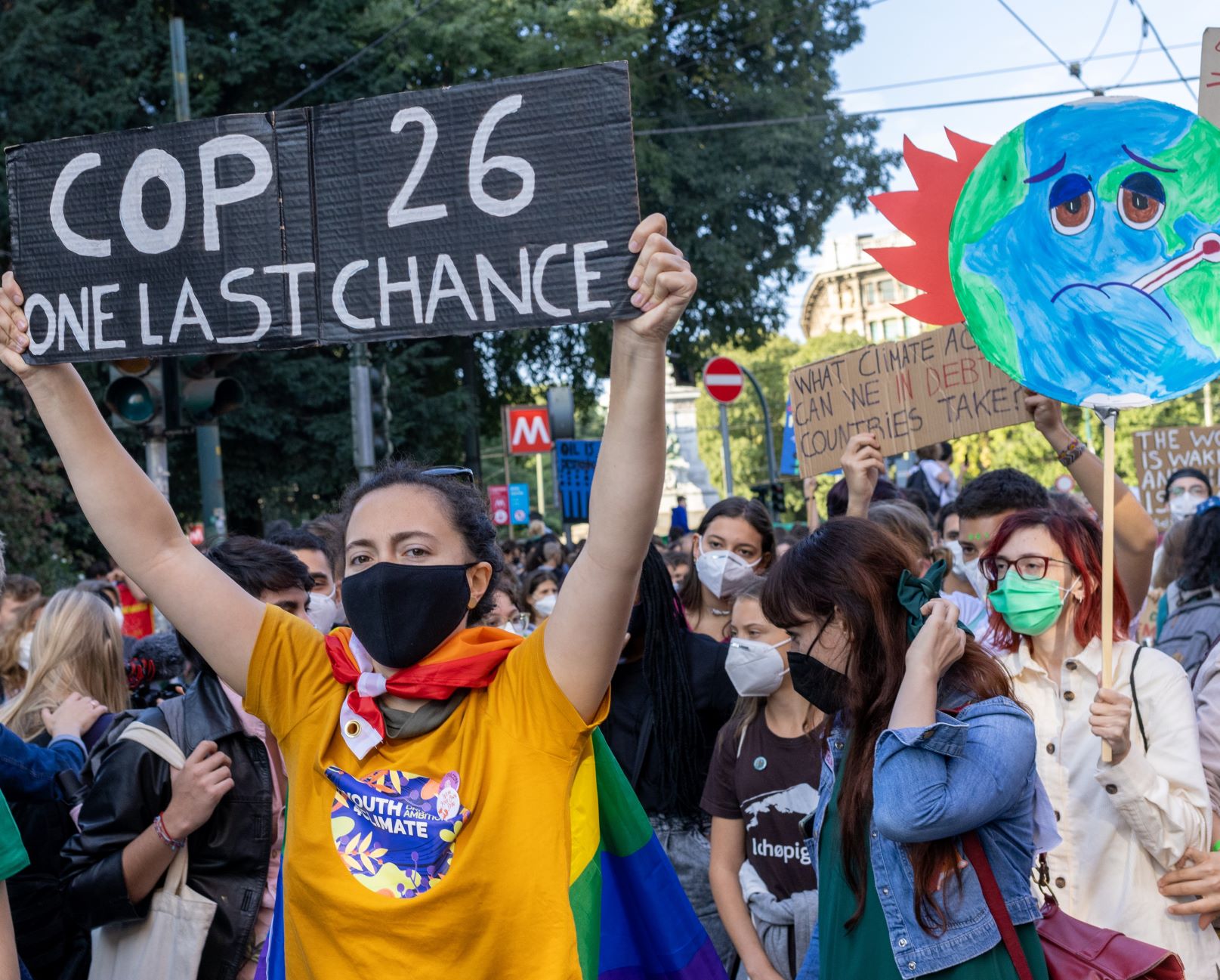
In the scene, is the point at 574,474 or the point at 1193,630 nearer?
the point at 1193,630

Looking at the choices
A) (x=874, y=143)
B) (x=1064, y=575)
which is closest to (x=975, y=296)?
(x=1064, y=575)

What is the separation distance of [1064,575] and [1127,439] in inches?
2018

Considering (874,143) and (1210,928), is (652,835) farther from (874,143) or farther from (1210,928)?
(874,143)

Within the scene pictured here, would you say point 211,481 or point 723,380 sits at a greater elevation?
point 723,380

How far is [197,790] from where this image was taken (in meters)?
3.33

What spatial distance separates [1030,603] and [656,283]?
6.33 ft

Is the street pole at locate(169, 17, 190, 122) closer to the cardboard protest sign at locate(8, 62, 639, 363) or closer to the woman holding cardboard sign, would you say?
the cardboard protest sign at locate(8, 62, 639, 363)

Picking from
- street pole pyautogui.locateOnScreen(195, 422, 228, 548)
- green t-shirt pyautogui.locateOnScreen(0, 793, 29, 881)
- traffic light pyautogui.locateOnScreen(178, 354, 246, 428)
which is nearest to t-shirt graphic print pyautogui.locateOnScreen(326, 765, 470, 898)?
green t-shirt pyautogui.locateOnScreen(0, 793, 29, 881)

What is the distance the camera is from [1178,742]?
340 cm

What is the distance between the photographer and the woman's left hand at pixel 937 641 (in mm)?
2682

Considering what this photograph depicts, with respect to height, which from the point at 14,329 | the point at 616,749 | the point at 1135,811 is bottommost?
the point at 1135,811

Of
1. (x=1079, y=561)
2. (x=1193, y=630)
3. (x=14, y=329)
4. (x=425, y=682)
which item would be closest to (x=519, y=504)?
(x=1193, y=630)

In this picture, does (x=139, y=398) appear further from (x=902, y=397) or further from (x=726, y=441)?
(x=726, y=441)

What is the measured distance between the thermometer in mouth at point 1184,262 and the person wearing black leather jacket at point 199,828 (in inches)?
102
